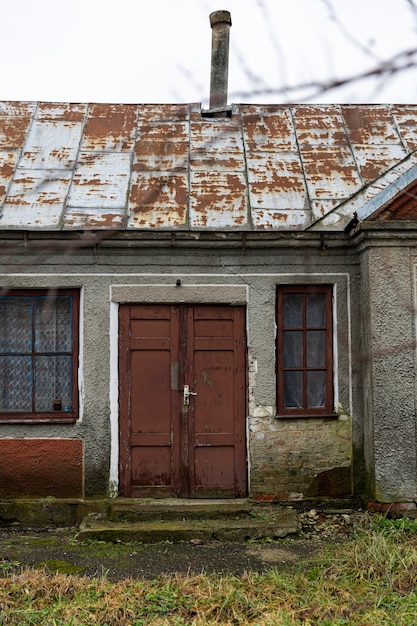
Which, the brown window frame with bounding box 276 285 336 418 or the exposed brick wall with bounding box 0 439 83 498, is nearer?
the exposed brick wall with bounding box 0 439 83 498

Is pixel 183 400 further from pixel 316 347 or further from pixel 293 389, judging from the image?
pixel 316 347

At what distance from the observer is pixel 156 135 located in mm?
8711

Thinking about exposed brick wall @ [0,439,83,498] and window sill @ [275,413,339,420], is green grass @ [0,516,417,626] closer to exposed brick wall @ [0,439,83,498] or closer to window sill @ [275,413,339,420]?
exposed brick wall @ [0,439,83,498]

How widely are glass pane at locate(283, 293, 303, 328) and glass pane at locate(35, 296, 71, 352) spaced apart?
2366 millimetres

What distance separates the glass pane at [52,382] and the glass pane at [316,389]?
8.52 feet

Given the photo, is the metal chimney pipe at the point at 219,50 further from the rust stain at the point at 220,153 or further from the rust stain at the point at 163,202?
the rust stain at the point at 163,202

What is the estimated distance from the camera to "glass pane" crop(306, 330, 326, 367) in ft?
24.6

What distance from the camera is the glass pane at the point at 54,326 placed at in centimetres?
735

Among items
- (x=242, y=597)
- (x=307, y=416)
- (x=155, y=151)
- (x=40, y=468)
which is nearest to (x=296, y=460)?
(x=307, y=416)

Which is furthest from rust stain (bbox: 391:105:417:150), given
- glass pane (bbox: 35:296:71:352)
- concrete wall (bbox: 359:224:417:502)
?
glass pane (bbox: 35:296:71:352)

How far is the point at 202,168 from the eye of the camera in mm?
7988

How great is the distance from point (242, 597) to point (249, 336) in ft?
9.86

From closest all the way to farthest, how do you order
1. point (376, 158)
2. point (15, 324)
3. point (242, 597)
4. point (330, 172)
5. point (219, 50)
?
point (242, 597) < point (15, 324) < point (330, 172) < point (376, 158) < point (219, 50)

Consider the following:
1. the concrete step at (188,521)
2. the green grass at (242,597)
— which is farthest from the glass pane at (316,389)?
the green grass at (242,597)
